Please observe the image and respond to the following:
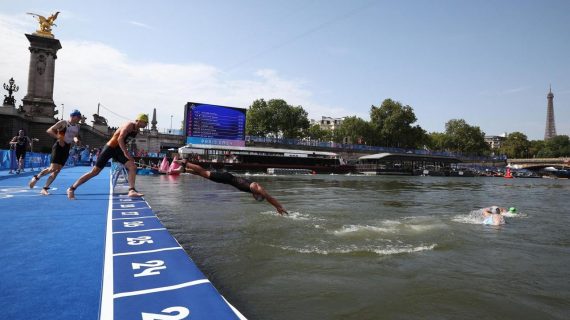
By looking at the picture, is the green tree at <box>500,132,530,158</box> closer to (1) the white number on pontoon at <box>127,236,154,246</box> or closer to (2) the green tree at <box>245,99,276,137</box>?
(2) the green tree at <box>245,99,276,137</box>

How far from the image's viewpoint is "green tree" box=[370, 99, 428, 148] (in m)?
92.4

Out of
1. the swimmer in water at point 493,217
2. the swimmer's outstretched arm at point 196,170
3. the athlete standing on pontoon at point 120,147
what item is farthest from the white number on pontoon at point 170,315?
the swimmer in water at point 493,217

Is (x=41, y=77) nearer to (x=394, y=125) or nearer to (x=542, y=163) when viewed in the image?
(x=394, y=125)

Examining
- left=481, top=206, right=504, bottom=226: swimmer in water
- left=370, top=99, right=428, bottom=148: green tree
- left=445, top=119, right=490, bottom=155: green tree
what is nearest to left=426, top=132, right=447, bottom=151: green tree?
left=445, top=119, right=490, bottom=155: green tree

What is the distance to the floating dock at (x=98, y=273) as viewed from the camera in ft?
8.34

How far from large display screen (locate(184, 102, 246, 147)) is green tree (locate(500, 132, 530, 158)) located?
125215 millimetres

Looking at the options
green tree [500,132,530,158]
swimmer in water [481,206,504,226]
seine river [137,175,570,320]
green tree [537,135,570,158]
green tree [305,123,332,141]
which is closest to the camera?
seine river [137,175,570,320]

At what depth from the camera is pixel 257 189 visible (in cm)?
454

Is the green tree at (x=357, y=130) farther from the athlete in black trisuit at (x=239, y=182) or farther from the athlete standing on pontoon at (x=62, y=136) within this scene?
the athlete in black trisuit at (x=239, y=182)

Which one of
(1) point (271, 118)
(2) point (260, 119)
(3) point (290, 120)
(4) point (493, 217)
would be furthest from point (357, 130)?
(4) point (493, 217)

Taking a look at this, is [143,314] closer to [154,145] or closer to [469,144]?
[154,145]

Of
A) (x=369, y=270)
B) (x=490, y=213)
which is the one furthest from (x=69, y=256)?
(x=490, y=213)

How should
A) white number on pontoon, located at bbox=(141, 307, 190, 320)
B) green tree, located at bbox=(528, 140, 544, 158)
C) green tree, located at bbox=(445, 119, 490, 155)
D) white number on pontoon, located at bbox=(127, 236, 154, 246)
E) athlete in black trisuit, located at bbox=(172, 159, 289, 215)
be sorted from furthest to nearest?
green tree, located at bbox=(528, 140, 544, 158) < green tree, located at bbox=(445, 119, 490, 155) < athlete in black trisuit, located at bbox=(172, 159, 289, 215) < white number on pontoon, located at bbox=(127, 236, 154, 246) < white number on pontoon, located at bbox=(141, 307, 190, 320)

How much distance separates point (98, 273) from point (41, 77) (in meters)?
51.5
